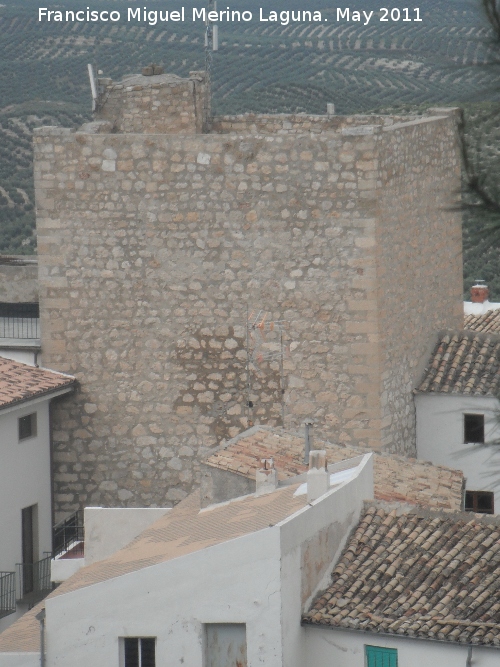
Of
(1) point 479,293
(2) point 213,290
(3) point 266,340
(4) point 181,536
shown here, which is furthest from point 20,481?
(1) point 479,293

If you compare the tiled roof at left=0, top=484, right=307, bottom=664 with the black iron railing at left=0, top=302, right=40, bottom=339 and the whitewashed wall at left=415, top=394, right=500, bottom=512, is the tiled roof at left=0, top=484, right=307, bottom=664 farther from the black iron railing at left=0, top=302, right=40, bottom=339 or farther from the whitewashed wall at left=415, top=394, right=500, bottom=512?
the black iron railing at left=0, top=302, right=40, bottom=339

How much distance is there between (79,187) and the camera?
63.7 ft

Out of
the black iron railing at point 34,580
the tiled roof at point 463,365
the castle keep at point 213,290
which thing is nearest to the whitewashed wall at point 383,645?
the castle keep at point 213,290

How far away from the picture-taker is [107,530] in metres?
17.5

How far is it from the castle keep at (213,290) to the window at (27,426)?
2.01 feet

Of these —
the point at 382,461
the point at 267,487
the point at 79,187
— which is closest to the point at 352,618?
the point at 267,487

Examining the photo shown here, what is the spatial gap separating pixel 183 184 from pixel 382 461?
160 inches

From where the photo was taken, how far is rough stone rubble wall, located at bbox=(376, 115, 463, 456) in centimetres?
1920

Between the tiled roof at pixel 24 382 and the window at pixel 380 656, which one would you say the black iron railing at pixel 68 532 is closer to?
the tiled roof at pixel 24 382

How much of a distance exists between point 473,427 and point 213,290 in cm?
367

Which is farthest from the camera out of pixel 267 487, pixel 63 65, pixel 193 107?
pixel 63 65

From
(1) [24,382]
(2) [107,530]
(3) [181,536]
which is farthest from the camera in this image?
(1) [24,382]

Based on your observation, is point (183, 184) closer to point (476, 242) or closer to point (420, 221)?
point (420, 221)

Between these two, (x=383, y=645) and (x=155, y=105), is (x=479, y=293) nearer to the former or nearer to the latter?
(x=155, y=105)
